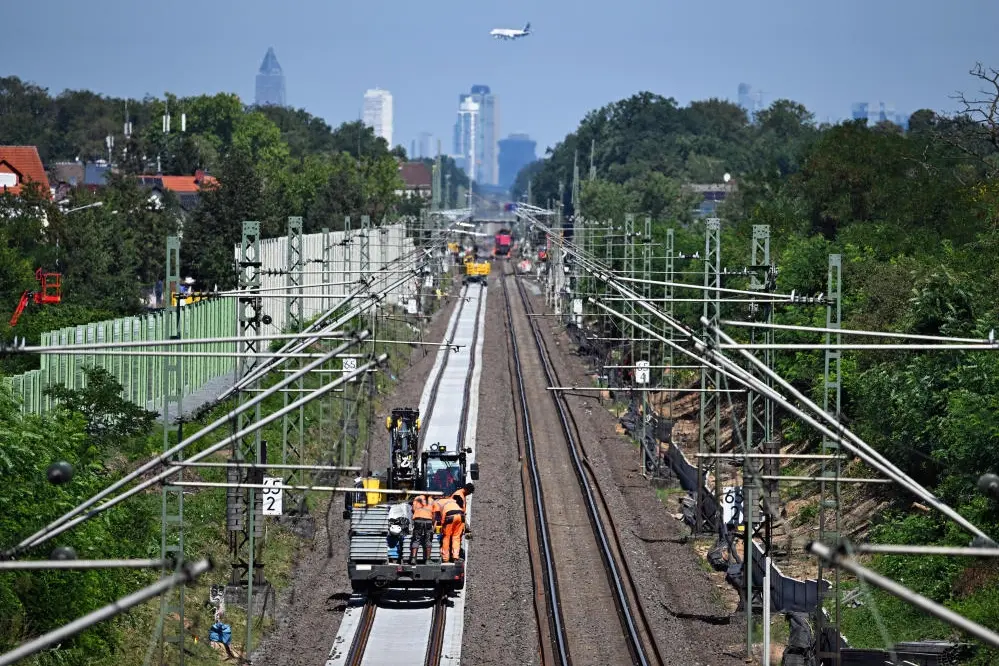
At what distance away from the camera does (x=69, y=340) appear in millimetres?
35469

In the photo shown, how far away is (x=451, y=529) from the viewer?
26734 mm

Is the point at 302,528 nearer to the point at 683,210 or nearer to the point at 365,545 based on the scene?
the point at 365,545

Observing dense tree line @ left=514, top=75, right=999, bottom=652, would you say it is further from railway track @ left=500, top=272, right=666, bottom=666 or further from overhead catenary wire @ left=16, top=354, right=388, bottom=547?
overhead catenary wire @ left=16, top=354, right=388, bottom=547

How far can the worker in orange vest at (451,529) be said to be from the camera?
26594 mm

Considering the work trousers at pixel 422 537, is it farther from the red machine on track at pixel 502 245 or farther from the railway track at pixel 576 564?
the red machine on track at pixel 502 245

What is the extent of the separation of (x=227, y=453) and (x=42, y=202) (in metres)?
33.8

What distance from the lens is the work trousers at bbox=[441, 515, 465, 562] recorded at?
2662 cm

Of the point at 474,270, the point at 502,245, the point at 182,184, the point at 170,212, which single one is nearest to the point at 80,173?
the point at 182,184

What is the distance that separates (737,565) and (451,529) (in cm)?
623

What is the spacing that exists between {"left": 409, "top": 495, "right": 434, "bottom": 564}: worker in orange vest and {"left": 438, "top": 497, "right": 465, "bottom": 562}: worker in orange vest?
0.26m

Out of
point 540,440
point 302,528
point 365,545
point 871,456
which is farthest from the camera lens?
point 540,440

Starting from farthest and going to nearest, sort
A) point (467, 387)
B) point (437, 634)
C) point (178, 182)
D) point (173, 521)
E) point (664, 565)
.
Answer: point (178, 182) → point (467, 387) → point (664, 565) → point (437, 634) → point (173, 521)

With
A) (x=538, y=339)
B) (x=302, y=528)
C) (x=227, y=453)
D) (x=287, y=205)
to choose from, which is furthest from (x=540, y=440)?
(x=287, y=205)

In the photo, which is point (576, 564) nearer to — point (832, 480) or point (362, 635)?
point (362, 635)
